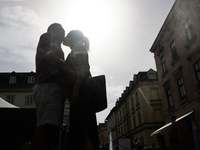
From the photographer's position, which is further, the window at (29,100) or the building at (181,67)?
the window at (29,100)

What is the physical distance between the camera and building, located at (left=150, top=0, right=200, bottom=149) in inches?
502

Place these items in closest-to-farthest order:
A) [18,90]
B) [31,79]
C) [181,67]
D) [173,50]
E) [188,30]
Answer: [188,30]
[181,67]
[173,50]
[18,90]
[31,79]

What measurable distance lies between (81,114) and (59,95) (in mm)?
319

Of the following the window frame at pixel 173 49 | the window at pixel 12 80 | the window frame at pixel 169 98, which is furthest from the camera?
the window at pixel 12 80

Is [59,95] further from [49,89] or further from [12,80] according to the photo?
[12,80]

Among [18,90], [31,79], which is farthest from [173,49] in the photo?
[31,79]

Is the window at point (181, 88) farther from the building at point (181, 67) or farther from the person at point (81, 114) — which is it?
the person at point (81, 114)

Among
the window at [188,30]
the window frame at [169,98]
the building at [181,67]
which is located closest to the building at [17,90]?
the window frame at [169,98]

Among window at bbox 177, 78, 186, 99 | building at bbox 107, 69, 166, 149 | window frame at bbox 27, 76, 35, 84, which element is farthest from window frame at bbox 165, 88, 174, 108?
window frame at bbox 27, 76, 35, 84

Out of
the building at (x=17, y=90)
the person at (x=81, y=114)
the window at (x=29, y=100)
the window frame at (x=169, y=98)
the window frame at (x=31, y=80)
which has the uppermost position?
the window frame at (x=31, y=80)

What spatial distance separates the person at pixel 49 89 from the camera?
1807 mm

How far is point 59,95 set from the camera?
2004 mm

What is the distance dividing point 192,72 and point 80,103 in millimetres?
13024

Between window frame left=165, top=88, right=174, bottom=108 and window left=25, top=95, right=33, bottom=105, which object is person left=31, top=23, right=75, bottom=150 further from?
window left=25, top=95, right=33, bottom=105
